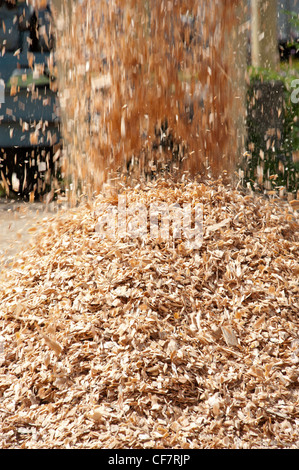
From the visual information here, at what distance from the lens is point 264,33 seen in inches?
257

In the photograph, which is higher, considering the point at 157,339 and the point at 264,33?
the point at 264,33

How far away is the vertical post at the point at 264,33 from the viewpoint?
6379 millimetres

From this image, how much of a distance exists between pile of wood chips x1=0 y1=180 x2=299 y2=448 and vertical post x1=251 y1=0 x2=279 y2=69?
14.0 feet

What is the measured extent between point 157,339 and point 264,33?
5.39 m

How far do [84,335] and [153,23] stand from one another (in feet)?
7.37

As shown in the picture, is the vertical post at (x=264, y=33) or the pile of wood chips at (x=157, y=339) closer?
the pile of wood chips at (x=157, y=339)

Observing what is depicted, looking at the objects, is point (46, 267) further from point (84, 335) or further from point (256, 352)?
point (256, 352)

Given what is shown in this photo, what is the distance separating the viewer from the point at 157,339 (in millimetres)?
2285

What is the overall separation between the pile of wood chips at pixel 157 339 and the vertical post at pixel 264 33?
4275 mm

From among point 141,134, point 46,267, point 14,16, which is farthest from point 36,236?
point 14,16

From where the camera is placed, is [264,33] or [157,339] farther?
[264,33]

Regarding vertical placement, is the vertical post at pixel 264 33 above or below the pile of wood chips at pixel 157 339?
above

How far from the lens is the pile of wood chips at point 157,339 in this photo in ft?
6.54

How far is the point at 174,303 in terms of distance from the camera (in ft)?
7.93
